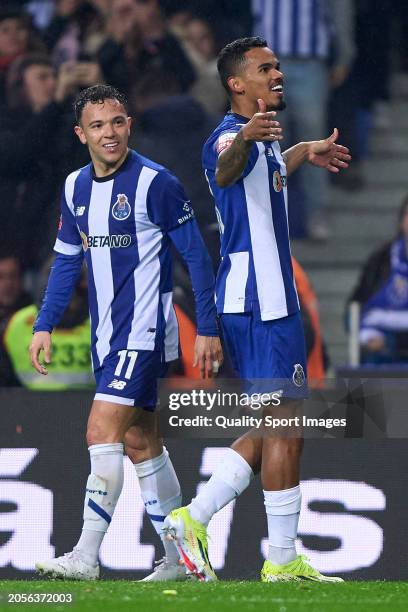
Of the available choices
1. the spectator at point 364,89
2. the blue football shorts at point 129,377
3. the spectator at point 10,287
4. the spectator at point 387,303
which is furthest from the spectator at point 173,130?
the blue football shorts at point 129,377

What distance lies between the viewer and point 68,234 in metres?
5.79

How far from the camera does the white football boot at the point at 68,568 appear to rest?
5.46 meters

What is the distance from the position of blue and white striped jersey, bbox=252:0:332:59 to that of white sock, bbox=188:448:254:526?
16.8 feet

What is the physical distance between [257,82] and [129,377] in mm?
1140

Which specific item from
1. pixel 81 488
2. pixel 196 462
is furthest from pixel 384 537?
pixel 81 488

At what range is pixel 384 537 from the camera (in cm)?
606

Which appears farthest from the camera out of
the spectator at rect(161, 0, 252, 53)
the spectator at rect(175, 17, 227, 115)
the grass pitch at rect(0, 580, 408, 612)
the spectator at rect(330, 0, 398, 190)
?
the spectator at rect(330, 0, 398, 190)

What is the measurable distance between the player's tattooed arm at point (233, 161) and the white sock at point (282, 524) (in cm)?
109

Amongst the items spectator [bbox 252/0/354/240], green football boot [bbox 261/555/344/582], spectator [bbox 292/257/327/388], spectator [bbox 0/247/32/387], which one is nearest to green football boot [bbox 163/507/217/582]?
green football boot [bbox 261/555/344/582]

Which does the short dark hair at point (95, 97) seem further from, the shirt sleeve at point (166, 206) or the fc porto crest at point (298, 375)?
the fc porto crest at point (298, 375)

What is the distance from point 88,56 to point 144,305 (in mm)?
4588

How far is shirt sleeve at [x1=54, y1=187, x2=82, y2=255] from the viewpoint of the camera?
5750 millimetres

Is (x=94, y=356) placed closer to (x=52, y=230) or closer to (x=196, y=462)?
(x=196, y=462)

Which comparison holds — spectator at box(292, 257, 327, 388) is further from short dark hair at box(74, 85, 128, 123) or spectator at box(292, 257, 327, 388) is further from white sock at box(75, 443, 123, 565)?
white sock at box(75, 443, 123, 565)
